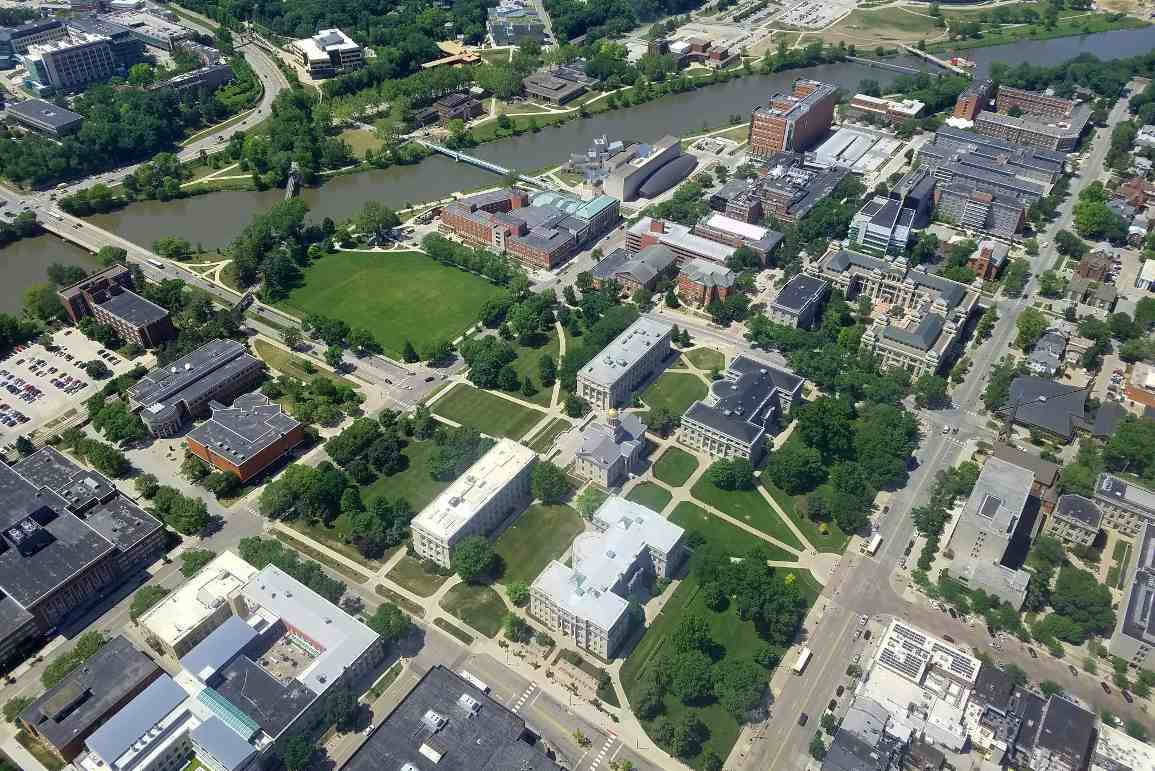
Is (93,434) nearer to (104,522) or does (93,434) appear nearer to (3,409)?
(3,409)

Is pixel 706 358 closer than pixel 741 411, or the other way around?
pixel 741 411

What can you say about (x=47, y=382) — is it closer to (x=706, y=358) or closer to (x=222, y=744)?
(x=222, y=744)

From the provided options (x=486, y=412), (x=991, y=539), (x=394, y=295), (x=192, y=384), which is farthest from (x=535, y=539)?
(x=394, y=295)

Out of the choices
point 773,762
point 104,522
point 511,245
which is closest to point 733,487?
point 773,762

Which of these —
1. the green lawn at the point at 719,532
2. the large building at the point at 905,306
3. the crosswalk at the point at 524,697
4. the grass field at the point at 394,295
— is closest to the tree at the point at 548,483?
the green lawn at the point at 719,532

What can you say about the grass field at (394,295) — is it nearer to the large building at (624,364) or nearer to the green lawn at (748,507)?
the large building at (624,364)

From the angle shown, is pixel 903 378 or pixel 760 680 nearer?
pixel 760 680

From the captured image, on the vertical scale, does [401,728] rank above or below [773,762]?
above
